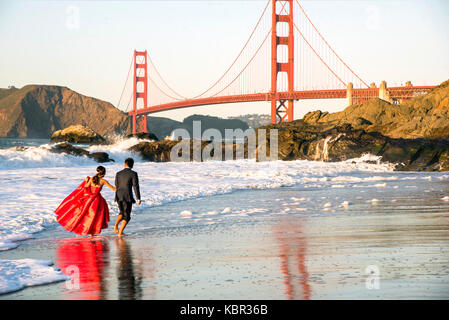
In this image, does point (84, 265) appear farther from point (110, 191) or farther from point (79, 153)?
point (79, 153)

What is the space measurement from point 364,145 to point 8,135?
124955mm

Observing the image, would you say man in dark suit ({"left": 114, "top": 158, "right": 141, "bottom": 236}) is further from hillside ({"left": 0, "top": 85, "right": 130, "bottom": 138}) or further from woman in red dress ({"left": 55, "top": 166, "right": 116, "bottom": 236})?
hillside ({"left": 0, "top": 85, "right": 130, "bottom": 138})

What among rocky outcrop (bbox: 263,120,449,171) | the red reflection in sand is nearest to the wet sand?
the red reflection in sand

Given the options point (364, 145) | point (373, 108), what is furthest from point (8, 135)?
point (364, 145)

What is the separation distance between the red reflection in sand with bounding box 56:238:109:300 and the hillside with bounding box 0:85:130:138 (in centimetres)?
12494

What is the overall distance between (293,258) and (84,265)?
1.79 metres

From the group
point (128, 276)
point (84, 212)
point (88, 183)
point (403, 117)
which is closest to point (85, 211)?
point (84, 212)

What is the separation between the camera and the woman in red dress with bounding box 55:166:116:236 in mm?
6793

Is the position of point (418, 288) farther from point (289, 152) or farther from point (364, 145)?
point (289, 152)

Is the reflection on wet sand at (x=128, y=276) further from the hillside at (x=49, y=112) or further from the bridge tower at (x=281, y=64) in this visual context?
the hillside at (x=49, y=112)

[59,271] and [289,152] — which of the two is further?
[289,152]
